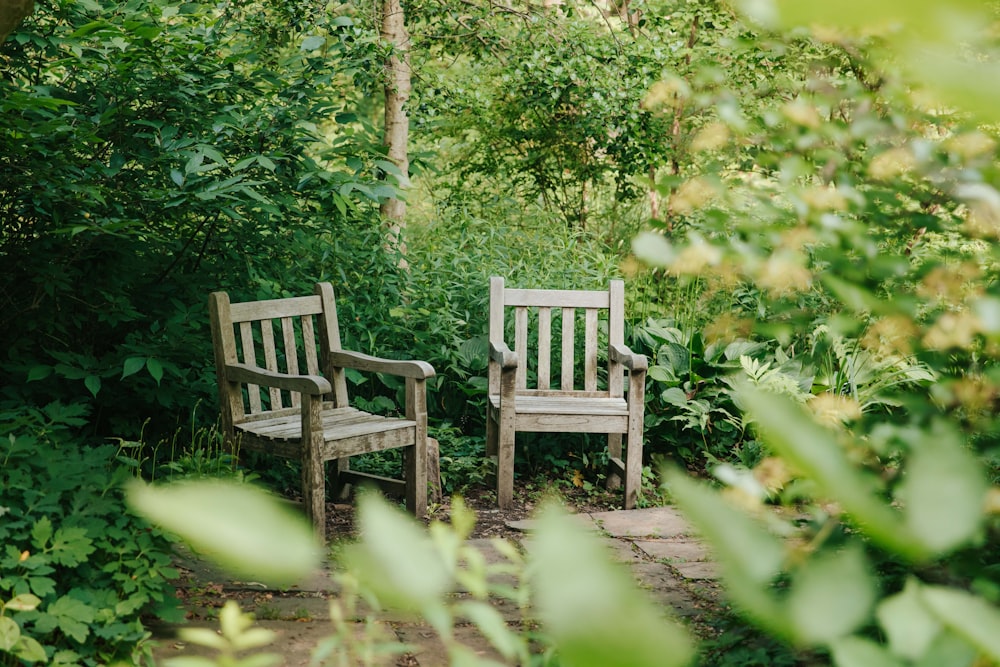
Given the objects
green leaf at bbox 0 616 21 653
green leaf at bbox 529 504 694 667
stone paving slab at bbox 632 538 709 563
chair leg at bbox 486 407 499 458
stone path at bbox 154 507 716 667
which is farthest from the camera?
chair leg at bbox 486 407 499 458

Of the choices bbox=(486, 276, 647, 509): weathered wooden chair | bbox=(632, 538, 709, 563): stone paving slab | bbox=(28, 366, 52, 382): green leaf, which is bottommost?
bbox=(632, 538, 709, 563): stone paving slab

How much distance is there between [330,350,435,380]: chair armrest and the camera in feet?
13.4

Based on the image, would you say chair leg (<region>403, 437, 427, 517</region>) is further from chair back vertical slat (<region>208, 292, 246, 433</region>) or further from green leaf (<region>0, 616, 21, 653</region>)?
green leaf (<region>0, 616, 21, 653</region>)

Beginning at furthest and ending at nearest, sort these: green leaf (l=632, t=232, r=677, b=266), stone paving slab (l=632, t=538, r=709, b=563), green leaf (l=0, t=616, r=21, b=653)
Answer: stone paving slab (l=632, t=538, r=709, b=563), green leaf (l=0, t=616, r=21, b=653), green leaf (l=632, t=232, r=677, b=266)

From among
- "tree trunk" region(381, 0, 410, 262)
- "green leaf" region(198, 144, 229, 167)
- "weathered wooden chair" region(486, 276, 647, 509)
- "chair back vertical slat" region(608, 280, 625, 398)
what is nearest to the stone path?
"weathered wooden chair" region(486, 276, 647, 509)

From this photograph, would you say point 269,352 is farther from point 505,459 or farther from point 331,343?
point 505,459

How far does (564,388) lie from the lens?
4.92m

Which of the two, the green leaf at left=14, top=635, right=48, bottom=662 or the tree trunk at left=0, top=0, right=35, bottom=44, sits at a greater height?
the tree trunk at left=0, top=0, right=35, bottom=44

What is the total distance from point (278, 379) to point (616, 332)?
6.30 ft

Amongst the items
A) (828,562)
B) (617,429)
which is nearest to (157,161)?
(617,429)

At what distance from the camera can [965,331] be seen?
3.01 ft

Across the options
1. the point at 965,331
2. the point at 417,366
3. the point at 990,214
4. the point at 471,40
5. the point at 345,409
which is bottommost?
the point at 345,409

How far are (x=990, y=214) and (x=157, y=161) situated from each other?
3305mm

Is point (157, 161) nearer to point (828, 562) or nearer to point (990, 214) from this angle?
point (990, 214)
